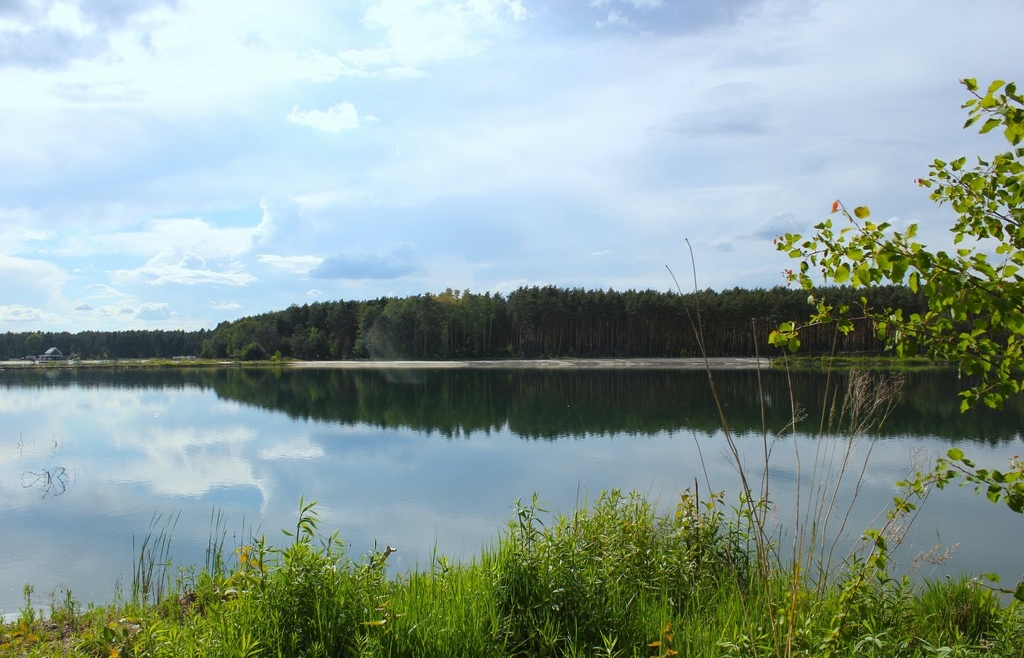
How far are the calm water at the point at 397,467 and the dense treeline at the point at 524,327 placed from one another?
116 ft

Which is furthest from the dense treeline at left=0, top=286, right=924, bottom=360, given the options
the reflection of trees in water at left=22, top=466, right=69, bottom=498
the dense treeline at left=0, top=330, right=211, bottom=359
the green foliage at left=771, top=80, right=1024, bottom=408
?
the green foliage at left=771, top=80, right=1024, bottom=408

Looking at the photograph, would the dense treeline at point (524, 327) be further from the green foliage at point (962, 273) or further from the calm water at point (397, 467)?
the green foliage at point (962, 273)

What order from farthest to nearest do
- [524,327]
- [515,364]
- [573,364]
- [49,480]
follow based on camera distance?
[524,327] < [515,364] < [573,364] < [49,480]

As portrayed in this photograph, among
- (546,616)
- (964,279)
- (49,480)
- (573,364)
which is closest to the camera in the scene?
(964,279)

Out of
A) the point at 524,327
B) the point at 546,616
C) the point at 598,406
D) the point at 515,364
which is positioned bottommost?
the point at 598,406

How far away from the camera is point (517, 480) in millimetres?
16016

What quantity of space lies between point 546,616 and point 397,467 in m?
14.4

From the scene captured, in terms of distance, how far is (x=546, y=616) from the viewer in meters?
4.53

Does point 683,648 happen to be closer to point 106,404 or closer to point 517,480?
point 517,480

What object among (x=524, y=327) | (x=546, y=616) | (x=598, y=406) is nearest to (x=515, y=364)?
(x=524, y=327)

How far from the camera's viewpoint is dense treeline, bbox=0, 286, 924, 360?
241ft

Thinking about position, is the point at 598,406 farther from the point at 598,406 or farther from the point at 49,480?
the point at 49,480

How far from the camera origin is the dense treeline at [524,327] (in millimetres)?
73500

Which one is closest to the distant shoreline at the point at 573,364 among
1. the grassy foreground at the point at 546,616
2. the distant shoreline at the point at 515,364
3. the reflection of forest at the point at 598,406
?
the distant shoreline at the point at 515,364
